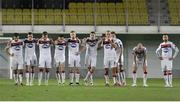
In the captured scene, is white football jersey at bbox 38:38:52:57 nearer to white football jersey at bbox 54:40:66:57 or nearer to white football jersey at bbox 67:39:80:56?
white football jersey at bbox 54:40:66:57

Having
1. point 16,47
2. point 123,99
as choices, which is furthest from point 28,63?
point 123,99

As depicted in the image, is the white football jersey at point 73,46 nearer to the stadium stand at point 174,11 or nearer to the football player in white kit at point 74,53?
the football player in white kit at point 74,53

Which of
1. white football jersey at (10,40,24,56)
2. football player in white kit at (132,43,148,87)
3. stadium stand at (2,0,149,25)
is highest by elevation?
stadium stand at (2,0,149,25)

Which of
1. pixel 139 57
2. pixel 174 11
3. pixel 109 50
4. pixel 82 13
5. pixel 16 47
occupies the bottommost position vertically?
pixel 139 57

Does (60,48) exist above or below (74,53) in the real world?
above

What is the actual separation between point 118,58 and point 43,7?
19.3 metres

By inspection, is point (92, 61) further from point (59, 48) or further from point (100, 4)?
point (100, 4)

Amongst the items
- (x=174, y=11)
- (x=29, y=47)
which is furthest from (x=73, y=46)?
(x=174, y=11)

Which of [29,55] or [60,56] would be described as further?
[60,56]

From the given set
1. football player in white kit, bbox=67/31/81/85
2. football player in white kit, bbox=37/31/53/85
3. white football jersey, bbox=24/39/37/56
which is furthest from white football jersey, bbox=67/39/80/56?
white football jersey, bbox=24/39/37/56

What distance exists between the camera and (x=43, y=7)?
42.8m

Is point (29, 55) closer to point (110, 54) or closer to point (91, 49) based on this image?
point (91, 49)

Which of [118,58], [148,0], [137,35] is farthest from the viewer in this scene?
[148,0]

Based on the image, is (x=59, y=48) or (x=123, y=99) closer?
Result: (x=123, y=99)
